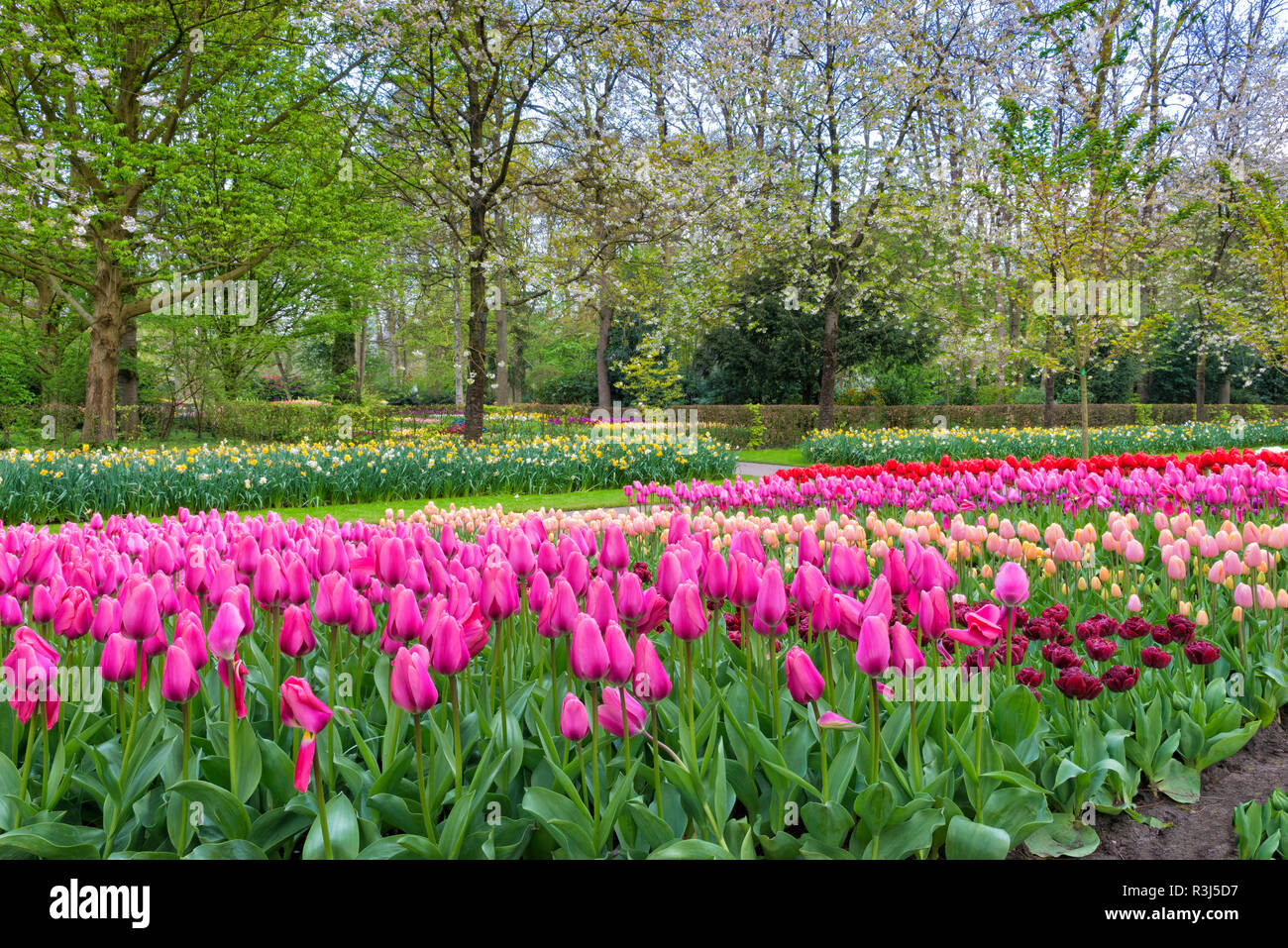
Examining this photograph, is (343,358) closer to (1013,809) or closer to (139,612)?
(139,612)

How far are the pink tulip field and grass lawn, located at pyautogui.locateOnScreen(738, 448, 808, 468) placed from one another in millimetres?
15235

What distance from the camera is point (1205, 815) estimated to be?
2.17m

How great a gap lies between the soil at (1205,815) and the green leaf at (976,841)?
1.72 feet

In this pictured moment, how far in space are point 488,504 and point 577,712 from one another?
9050 millimetres

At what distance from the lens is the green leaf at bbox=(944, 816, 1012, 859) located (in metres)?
1.64

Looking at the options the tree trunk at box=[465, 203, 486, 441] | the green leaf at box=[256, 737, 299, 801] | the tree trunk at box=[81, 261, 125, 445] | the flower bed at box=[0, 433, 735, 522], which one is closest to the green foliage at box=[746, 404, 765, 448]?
the flower bed at box=[0, 433, 735, 522]

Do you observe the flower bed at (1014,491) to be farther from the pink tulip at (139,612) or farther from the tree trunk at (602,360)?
the tree trunk at (602,360)

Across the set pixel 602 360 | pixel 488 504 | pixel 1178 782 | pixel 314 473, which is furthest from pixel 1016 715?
pixel 602 360

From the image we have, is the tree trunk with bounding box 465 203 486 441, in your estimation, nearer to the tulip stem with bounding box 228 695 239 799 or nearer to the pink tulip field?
the pink tulip field

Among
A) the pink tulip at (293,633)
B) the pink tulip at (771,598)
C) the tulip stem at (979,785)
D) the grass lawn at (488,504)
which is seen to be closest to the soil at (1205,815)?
the tulip stem at (979,785)

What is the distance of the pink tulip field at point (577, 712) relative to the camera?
163cm

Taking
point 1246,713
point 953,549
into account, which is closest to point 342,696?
point 953,549

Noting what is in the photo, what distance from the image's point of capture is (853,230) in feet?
61.6
